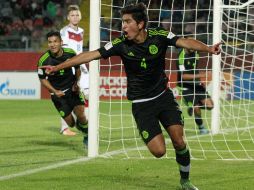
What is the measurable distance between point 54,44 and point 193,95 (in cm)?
415

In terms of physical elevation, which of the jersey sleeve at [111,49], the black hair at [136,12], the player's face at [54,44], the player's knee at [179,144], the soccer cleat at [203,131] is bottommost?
the soccer cleat at [203,131]

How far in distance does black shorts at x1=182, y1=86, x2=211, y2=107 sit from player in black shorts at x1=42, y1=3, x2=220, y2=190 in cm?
660

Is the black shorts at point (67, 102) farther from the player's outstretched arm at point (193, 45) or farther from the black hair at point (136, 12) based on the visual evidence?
the player's outstretched arm at point (193, 45)

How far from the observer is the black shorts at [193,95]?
570 inches

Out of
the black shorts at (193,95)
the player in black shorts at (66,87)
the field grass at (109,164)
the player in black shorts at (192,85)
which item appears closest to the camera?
the field grass at (109,164)

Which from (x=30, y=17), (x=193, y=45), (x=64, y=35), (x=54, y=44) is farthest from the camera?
(x=30, y=17)

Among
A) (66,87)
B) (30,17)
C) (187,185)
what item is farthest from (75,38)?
(30,17)

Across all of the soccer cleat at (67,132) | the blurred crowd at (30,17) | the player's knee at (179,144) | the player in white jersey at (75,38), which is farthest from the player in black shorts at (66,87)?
the blurred crowd at (30,17)

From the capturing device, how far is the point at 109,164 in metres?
9.59

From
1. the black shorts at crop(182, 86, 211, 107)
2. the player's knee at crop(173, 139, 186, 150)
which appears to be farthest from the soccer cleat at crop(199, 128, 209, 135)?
the player's knee at crop(173, 139, 186, 150)

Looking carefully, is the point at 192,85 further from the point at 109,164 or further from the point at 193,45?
the point at 193,45

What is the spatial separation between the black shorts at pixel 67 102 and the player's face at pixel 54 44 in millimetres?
738

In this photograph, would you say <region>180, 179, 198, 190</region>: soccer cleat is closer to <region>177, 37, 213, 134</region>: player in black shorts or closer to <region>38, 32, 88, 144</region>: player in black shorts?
<region>38, 32, 88, 144</region>: player in black shorts

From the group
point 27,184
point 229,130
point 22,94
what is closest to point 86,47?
point 22,94
